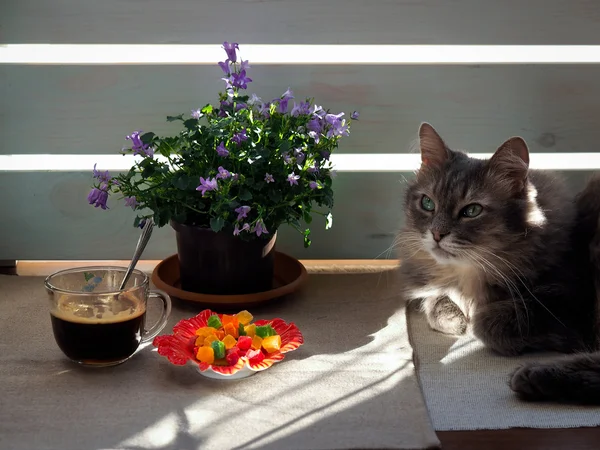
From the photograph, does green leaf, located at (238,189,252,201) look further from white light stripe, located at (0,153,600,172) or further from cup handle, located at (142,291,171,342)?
white light stripe, located at (0,153,600,172)

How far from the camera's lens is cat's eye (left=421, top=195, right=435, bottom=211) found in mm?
1726

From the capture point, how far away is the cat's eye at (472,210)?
5.39ft

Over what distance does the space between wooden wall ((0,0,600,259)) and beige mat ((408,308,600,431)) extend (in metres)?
0.58

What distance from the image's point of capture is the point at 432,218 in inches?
66.7

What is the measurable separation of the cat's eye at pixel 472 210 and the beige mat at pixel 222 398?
0.30m

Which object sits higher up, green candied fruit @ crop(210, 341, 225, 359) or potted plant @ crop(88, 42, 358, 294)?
potted plant @ crop(88, 42, 358, 294)

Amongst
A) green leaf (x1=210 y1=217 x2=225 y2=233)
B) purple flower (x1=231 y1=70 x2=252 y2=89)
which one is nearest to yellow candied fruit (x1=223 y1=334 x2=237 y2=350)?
green leaf (x1=210 y1=217 x2=225 y2=233)

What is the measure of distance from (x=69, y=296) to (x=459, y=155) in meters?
0.91

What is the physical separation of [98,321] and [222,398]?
0.89ft

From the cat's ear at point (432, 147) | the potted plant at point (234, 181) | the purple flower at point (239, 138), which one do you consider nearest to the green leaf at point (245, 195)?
the potted plant at point (234, 181)

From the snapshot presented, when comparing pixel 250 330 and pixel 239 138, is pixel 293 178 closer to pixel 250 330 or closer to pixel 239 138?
pixel 239 138

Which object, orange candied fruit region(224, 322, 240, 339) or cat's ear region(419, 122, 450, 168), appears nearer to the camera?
orange candied fruit region(224, 322, 240, 339)

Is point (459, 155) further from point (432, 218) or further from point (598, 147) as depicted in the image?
point (598, 147)

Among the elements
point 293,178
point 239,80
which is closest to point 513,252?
point 293,178
